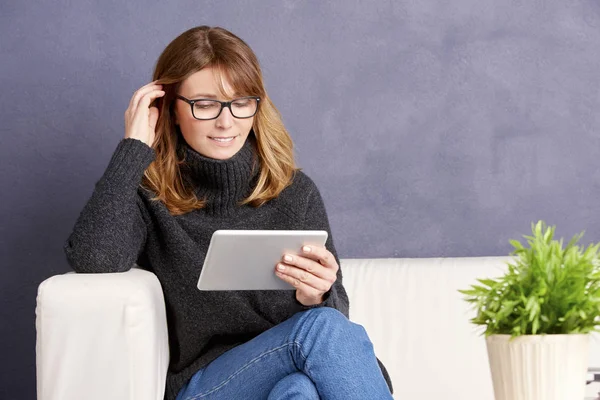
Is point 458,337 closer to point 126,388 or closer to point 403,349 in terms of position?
point 403,349

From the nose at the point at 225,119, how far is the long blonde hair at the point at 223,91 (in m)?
0.05

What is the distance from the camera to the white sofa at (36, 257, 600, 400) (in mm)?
1615

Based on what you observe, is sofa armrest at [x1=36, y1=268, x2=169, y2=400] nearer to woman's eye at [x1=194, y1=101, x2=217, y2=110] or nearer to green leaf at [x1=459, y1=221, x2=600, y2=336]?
woman's eye at [x1=194, y1=101, x2=217, y2=110]

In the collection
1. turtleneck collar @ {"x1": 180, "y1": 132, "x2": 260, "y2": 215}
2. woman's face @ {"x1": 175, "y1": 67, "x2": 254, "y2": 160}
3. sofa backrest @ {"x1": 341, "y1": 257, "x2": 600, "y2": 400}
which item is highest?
woman's face @ {"x1": 175, "y1": 67, "x2": 254, "y2": 160}

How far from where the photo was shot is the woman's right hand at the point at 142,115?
6.64 feet

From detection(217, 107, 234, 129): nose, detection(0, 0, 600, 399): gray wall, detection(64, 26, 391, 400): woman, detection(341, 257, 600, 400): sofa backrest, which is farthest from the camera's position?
detection(0, 0, 600, 399): gray wall

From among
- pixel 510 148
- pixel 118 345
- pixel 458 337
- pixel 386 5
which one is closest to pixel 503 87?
pixel 510 148

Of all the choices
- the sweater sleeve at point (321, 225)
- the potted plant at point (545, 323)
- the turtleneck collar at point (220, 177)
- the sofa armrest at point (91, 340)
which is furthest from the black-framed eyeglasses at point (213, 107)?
the potted plant at point (545, 323)

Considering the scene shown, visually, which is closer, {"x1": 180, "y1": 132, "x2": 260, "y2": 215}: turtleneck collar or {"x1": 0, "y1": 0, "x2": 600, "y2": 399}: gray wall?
{"x1": 180, "y1": 132, "x2": 260, "y2": 215}: turtleneck collar

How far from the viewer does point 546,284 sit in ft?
3.92

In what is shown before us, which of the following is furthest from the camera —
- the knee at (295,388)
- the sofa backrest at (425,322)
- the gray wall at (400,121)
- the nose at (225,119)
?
the gray wall at (400,121)

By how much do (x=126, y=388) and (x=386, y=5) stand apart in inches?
57.7

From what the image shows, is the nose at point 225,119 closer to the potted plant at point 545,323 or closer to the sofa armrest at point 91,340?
the sofa armrest at point 91,340

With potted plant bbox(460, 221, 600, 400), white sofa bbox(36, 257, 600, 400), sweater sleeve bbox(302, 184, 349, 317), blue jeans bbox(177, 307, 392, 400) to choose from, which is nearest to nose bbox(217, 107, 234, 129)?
sweater sleeve bbox(302, 184, 349, 317)
